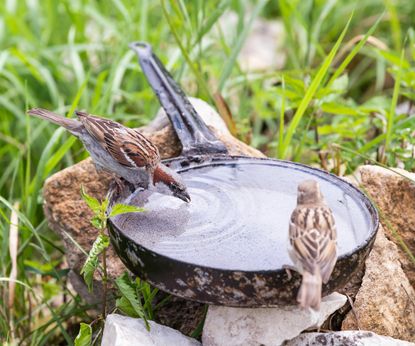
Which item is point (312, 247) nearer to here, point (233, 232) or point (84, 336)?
point (233, 232)

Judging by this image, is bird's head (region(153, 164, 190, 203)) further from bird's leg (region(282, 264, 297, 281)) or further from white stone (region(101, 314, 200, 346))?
bird's leg (region(282, 264, 297, 281))

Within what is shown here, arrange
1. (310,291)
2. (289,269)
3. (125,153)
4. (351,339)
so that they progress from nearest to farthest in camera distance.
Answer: (310,291), (289,269), (351,339), (125,153)

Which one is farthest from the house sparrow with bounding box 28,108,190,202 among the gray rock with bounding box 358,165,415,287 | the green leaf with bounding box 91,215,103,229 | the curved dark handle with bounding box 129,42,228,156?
the gray rock with bounding box 358,165,415,287

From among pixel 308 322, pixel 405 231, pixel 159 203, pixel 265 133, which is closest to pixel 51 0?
pixel 265 133

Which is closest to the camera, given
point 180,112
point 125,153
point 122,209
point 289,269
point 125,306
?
point 289,269

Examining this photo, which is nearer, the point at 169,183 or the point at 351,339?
the point at 351,339

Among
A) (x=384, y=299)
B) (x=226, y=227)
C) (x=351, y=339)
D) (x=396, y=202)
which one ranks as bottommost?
(x=384, y=299)

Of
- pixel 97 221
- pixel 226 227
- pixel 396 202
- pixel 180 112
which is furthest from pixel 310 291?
pixel 180 112
